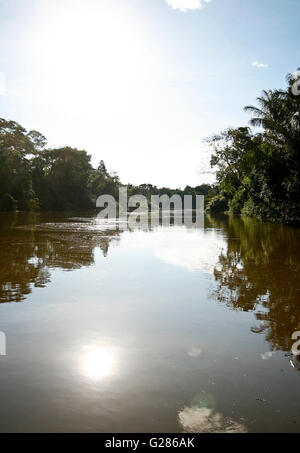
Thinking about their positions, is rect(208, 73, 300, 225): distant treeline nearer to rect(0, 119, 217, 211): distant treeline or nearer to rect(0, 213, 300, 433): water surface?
rect(0, 119, 217, 211): distant treeline

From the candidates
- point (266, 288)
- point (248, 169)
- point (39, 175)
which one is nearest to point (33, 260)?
point (266, 288)

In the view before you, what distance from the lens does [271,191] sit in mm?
24953

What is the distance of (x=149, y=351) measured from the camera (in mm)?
3725

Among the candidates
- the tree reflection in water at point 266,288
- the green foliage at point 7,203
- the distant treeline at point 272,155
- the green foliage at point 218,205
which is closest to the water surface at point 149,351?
the tree reflection in water at point 266,288

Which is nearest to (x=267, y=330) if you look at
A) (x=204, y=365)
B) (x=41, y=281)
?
(x=204, y=365)

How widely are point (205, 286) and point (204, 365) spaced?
10.8 ft

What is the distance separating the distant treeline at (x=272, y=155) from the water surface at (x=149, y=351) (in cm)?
1675

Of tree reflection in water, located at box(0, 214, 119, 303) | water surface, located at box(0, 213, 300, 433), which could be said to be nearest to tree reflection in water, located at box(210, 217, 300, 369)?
water surface, located at box(0, 213, 300, 433)

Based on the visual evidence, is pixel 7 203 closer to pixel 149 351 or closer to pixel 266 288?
pixel 266 288

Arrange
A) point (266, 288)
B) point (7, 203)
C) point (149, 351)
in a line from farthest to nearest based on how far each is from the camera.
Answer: point (7, 203)
point (266, 288)
point (149, 351)

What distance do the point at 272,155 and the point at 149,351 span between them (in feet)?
75.3

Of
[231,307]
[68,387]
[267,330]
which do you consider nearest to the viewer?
[68,387]

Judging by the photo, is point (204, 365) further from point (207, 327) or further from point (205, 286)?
point (205, 286)

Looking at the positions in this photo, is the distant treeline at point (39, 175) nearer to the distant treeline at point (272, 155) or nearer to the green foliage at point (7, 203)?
the green foliage at point (7, 203)
